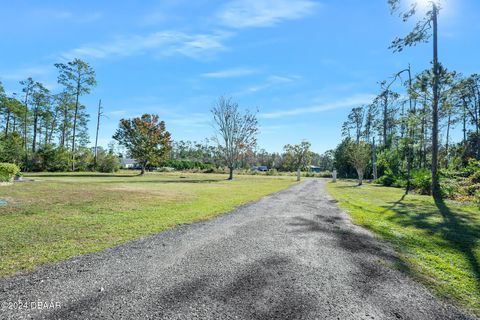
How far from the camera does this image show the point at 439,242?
5.59 m

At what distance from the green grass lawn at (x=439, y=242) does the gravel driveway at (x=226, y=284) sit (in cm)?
37

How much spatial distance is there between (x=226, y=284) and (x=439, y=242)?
16.6 feet

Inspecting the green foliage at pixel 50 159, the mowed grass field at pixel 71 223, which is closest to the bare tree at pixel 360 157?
the mowed grass field at pixel 71 223

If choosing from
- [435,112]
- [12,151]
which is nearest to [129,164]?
[12,151]

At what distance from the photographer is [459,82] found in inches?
529

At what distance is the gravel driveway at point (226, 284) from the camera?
105 inches

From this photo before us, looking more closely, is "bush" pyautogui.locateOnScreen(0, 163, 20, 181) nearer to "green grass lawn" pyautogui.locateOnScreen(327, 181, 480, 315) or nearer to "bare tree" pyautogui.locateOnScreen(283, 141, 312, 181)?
"green grass lawn" pyautogui.locateOnScreen(327, 181, 480, 315)

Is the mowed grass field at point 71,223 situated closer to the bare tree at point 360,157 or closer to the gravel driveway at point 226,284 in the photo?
the gravel driveway at point 226,284

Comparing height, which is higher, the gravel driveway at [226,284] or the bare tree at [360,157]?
the bare tree at [360,157]

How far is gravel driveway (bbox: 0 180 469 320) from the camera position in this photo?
2.67 metres

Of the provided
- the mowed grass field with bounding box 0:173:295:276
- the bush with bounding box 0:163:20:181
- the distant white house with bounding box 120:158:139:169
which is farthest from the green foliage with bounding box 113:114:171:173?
the distant white house with bounding box 120:158:139:169

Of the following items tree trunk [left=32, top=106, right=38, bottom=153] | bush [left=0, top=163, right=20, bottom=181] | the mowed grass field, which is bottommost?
the mowed grass field

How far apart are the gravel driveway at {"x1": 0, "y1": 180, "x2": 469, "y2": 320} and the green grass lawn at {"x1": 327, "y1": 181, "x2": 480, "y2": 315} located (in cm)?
37

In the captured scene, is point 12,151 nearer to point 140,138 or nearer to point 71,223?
point 140,138
